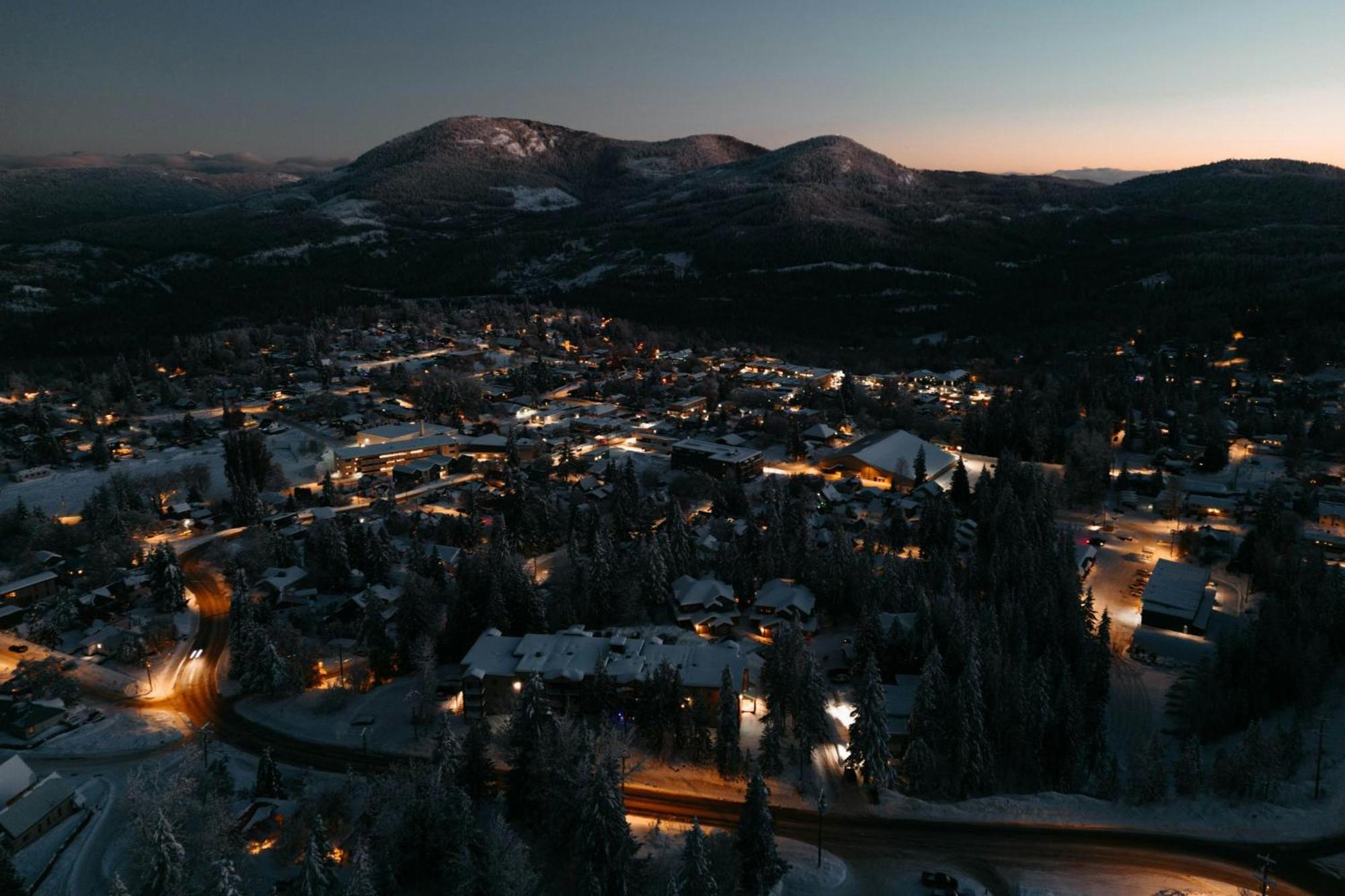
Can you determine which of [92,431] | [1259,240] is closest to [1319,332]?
[1259,240]

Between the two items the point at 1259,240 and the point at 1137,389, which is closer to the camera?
the point at 1137,389

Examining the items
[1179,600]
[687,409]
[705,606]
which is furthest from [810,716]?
[687,409]

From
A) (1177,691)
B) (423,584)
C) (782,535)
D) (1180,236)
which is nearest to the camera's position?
(1177,691)

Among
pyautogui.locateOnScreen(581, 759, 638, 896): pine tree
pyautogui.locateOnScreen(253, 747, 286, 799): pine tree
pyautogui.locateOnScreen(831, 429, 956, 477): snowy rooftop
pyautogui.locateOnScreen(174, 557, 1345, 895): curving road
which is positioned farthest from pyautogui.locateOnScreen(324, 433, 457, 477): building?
pyautogui.locateOnScreen(581, 759, 638, 896): pine tree

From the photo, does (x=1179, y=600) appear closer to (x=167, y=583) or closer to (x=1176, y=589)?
(x=1176, y=589)

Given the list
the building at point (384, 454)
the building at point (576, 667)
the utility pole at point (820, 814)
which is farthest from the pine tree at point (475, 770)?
the building at point (384, 454)

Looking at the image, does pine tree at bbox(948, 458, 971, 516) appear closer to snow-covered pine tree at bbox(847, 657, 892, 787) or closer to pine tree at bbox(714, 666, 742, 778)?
snow-covered pine tree at bbox(847, 657, 892, 787)

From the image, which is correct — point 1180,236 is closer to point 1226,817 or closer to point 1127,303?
point 1127,303
